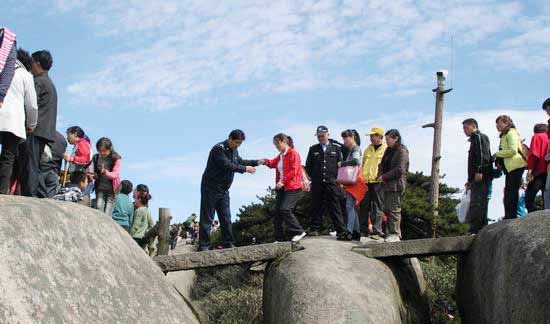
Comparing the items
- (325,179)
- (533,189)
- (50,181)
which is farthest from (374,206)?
(50,181)

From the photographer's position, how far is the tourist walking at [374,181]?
32.6ft

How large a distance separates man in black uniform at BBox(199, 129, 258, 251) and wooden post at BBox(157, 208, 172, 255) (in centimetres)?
113

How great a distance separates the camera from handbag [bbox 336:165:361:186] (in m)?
9.89

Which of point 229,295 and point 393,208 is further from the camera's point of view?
point 229,295

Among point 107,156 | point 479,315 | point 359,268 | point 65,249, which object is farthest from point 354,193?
point 65,249

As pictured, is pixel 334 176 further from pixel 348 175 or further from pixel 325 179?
pixel 348 175

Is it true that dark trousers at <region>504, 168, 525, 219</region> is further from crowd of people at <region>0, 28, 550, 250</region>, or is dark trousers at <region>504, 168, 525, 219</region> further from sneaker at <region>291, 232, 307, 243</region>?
sneaker at <region>291, 232, 307, 243</region>

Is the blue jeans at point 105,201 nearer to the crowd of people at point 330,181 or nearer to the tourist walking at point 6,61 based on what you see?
the crowd of people at point 330,181

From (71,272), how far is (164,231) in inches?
228

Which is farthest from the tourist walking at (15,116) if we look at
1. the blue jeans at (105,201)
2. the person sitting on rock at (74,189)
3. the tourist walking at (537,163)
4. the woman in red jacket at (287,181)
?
the tourist walking at (537,163)

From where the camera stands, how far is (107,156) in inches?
426

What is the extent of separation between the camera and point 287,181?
391 inches

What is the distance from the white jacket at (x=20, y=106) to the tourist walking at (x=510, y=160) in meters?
5.88

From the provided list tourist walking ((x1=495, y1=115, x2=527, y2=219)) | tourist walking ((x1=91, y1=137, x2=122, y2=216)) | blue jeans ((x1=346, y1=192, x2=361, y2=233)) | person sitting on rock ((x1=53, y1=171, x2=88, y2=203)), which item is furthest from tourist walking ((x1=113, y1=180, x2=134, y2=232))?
tourist walking ((x1=495, y1=115, x2=527, y2=219))
